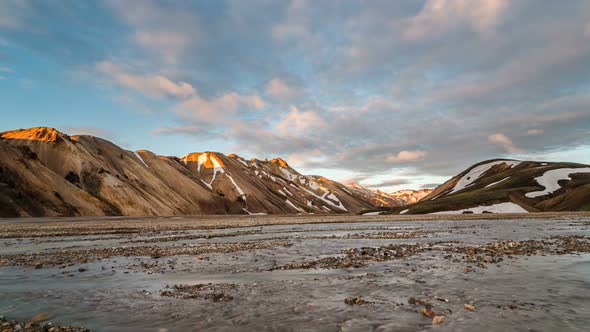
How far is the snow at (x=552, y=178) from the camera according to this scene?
13825 centimetres

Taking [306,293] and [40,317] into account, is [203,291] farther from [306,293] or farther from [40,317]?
[40,317]

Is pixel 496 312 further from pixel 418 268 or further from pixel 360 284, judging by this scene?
pixel 418 268

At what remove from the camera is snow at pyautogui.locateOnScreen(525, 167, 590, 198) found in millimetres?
138250

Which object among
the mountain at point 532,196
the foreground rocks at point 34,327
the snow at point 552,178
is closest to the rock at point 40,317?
the foreground rocks at point 34,327

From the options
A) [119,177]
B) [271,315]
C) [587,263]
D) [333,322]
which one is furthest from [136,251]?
[119,177]

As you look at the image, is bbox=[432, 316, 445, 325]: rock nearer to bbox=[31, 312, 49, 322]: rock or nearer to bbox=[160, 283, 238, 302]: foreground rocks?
bbox=[160, 283, 238, 302]: foreground rocks

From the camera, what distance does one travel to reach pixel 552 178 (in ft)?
502

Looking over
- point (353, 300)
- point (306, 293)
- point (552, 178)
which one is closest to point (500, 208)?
point (552, 178)

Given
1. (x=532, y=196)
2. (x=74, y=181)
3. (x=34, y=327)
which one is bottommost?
(x=34, y=327)

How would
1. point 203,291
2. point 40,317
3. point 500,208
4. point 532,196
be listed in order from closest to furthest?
point 40,317 < point 203,291 < point 500,208 < point 532,196

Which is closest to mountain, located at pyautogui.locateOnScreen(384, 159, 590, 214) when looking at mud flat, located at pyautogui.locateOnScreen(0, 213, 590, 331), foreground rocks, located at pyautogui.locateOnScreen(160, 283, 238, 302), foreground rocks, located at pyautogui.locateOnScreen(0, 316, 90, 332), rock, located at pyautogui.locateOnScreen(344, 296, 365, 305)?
mud flat, located at pyautogui.locateOnScreen(0, 213, 590, 331)

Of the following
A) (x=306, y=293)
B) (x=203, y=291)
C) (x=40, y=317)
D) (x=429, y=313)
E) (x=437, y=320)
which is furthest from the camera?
(x=203, y=291)

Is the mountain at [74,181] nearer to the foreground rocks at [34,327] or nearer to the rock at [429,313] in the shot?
the foreground rocks at [34,327]

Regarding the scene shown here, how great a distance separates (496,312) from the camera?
893 centimetres
